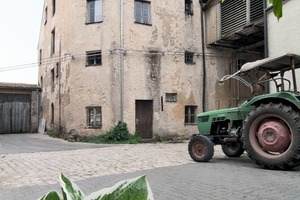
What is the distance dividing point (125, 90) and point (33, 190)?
10.5 m

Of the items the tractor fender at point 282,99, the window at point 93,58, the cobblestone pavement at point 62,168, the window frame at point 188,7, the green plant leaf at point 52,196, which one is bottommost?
the cobblestone pavement at point 62,168

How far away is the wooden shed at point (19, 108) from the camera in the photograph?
21711mm

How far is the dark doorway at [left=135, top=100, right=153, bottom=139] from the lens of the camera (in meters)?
15.9

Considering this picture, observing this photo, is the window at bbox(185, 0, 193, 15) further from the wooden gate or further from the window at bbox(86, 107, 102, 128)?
the wooden gate

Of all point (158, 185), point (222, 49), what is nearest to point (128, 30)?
point (222, 49)

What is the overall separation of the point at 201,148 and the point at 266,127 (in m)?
1.99

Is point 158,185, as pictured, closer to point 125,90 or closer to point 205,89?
point 125,90

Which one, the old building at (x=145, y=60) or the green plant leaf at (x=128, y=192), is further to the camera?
the old building at (x=145, y=60)

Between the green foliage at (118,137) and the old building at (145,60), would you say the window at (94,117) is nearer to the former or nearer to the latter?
the old building at (145,60)

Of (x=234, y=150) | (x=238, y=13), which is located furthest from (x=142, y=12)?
(x=234, y=150)

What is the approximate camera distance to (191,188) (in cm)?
505

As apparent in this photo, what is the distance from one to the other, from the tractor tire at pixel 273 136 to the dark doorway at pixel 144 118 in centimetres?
935

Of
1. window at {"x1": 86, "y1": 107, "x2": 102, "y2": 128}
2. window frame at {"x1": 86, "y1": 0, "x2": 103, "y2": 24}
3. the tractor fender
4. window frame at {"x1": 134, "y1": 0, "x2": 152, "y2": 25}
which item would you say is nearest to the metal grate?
window frame at {"x1": 134, "y1": 0, "x2": 152, "y2": 25}

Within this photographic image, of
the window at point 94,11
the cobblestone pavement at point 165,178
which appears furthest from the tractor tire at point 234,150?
the window at point 94,11
